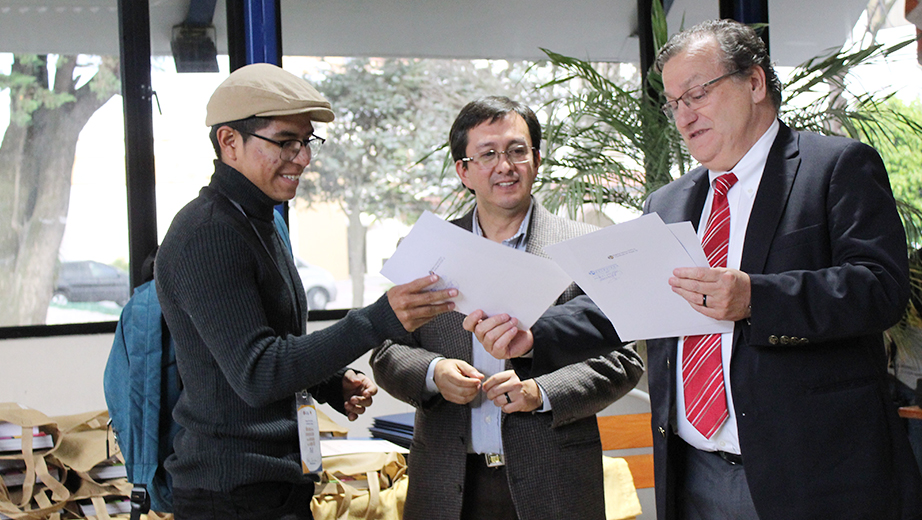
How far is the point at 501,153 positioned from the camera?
1.86m

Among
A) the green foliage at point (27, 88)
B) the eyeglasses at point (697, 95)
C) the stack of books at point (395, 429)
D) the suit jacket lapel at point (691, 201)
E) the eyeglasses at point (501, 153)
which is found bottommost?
the stack of books at point (395, 429)

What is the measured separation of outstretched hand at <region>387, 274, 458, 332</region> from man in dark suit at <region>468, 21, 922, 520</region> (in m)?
0.44

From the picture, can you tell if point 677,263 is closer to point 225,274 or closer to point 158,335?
point 225,274

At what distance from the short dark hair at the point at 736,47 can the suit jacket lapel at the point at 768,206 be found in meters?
0.18

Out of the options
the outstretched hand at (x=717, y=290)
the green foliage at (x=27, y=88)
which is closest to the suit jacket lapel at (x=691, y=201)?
the outstretched hand at (x=717, y=290)

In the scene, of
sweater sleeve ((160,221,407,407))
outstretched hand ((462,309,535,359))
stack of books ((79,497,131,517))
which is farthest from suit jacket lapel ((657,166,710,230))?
stack of books ((79,497,131,517))

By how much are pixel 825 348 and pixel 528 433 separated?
67 cm

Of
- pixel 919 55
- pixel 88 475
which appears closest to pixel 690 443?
pixel 88 475

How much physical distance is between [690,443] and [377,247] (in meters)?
2.63

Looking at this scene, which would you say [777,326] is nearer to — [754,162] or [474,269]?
[754,162]

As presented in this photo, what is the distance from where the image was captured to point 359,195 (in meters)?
3.87

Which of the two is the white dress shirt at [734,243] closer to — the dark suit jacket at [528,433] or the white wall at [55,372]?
the dark suit jacket at [528,433]

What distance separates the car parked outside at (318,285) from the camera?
3824mm

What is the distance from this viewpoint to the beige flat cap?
4.75 feet
